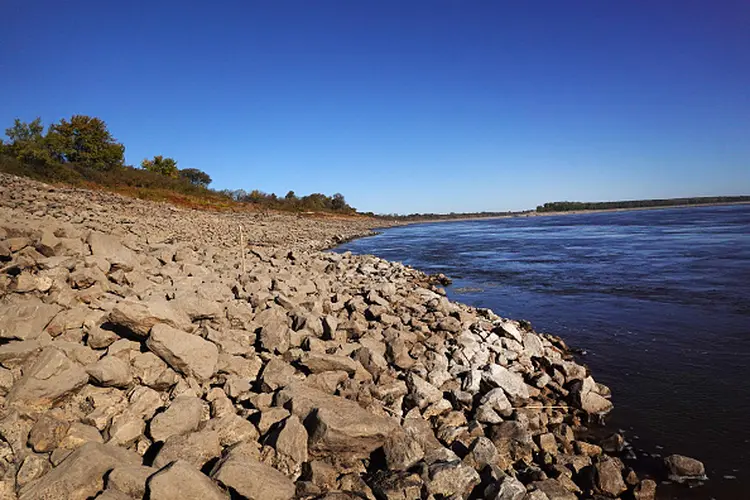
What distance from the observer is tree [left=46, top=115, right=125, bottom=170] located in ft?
119

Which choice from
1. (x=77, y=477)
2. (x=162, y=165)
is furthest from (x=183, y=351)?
(x=162, y=165)

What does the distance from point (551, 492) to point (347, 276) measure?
357 inches

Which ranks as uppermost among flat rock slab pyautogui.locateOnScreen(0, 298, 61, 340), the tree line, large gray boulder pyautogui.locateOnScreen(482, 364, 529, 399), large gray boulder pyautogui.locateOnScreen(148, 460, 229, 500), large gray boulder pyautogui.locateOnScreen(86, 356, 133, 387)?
the tree line

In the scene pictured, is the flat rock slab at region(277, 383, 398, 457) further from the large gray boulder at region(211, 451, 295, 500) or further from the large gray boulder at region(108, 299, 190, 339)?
the large gray boulder at region(108, 299, 190, 339)

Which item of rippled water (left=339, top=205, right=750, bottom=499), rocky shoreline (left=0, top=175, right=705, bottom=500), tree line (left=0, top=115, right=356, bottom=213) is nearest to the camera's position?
rocky shoreline (left=0, top=175, right=705, bottom=500)

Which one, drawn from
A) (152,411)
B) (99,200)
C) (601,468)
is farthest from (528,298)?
(99,200)

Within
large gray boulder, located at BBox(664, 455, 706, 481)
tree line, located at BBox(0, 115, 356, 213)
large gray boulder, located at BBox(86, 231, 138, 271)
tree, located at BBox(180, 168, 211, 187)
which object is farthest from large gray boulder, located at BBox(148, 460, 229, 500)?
tree, located at BBox(180, 168, 211, 187)

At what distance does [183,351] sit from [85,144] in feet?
144

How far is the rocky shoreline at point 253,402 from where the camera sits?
2.91 m

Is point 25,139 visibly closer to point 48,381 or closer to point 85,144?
point 85,144

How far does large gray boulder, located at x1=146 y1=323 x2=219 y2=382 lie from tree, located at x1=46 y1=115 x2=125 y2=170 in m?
41.3

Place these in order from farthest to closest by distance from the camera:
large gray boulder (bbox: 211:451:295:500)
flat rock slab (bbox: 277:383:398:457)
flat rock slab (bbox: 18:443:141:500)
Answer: flat rock slab (bbox: 277:383:398:457), large gray boulder (bbox: 211:451:295:500), flat rock slab (bbox: 18:443:141:500)

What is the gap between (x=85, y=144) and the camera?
3781cm

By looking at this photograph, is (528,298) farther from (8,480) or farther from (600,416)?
(8,480)
